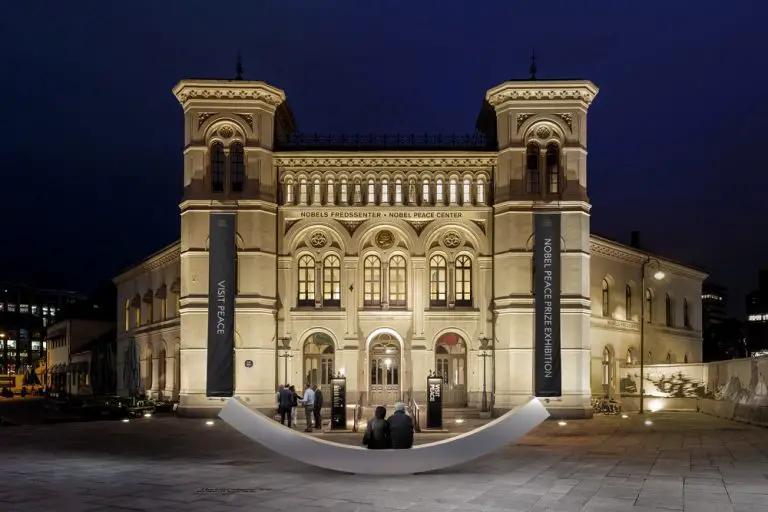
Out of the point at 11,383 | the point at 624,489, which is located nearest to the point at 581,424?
the point at 624,489

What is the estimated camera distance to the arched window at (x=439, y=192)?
44.2 metres

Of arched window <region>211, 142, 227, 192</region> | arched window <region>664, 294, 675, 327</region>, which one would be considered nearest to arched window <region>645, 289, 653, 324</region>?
arched window <region>664, 294, 675, 327</region>

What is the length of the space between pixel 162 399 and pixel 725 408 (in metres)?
28.6

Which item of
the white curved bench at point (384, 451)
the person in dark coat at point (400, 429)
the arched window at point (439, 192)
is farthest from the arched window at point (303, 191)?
the white curved bench at point (384, 451)

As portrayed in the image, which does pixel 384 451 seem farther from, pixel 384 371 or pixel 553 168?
pixel 553 168

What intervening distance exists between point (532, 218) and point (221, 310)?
14261mm

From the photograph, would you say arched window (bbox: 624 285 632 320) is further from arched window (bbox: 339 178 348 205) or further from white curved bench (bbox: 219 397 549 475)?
white curved bench (bbox: 219 397 549 475)

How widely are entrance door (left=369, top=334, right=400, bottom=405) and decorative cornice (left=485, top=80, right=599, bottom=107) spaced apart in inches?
484

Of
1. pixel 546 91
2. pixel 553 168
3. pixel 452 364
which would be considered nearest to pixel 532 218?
pixel 553 168

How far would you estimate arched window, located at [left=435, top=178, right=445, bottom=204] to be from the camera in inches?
1738

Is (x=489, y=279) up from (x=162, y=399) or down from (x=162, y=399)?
up

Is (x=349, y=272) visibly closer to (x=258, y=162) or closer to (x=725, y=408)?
(x=258, y=162)

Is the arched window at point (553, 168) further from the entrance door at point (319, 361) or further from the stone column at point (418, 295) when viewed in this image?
the entrance door at point (319, 361)

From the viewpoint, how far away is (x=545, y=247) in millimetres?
41844
